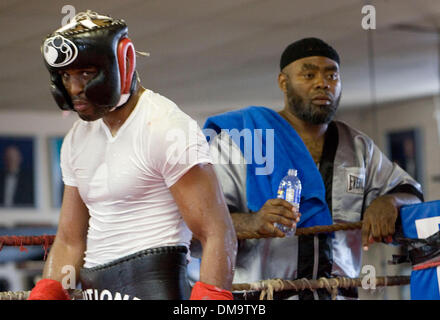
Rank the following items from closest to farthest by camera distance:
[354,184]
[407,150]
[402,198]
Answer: [402,198]
[354,184]
[407,150]

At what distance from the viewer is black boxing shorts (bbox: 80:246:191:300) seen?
1535mm

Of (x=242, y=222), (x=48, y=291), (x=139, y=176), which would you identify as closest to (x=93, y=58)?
Result: (x=139, y=176)

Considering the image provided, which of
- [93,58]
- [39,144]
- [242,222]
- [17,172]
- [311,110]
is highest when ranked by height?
[39,144]

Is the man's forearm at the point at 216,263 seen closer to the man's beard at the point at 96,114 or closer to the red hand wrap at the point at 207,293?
the red hand wrap at the point at 207,293

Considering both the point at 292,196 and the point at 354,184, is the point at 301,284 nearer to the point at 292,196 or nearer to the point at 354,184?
the point at 292,196

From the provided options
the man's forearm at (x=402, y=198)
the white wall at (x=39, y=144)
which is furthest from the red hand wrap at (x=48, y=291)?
the white wall at (x=39, y=144)

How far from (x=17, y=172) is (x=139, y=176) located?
23.3 ft

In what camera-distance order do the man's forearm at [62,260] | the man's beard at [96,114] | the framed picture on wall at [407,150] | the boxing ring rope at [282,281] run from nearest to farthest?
the man's beard at [96,114] < the man's forearm at [62,260] < the boxing ring rope at [282,281] < the framed picture on wall at [407,150]

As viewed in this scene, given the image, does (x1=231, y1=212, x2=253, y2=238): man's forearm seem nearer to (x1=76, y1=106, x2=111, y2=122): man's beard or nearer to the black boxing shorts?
the black boxing shorts

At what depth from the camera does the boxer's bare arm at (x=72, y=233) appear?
1.71 metres

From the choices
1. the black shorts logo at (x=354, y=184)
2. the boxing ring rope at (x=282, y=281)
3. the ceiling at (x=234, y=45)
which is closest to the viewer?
the boxing ring rope at (x=282, y=281)

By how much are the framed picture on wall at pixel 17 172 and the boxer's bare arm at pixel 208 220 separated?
699 centimetres

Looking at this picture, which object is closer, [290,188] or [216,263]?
[216,263]

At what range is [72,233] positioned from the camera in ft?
5.67
